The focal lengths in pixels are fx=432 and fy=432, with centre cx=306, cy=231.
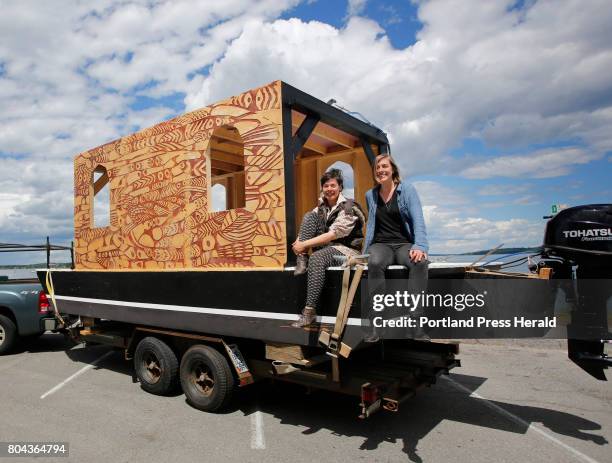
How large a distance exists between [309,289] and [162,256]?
2538 mm

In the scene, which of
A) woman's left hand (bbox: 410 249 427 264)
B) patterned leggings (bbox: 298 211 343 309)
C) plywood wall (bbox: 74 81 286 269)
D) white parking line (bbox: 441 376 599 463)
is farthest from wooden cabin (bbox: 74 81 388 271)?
white parking line (bbox: 441 376 599 463)

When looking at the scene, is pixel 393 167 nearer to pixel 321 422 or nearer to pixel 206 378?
pixel 321 422

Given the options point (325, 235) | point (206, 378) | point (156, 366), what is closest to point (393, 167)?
point (325, 235)

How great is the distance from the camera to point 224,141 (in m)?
6.61

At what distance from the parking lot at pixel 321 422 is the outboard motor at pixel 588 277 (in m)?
0.95

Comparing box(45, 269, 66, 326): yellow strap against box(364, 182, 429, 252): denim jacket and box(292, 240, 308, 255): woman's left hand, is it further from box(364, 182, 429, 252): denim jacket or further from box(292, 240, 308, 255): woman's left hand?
box(364, 182, 429, 252): denim jacket

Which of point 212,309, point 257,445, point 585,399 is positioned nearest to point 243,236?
point 212,309

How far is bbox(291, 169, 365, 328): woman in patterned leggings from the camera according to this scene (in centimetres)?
388

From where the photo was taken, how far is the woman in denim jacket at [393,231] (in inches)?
139

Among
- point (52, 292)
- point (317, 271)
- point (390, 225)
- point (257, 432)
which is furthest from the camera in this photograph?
point (52, 292)

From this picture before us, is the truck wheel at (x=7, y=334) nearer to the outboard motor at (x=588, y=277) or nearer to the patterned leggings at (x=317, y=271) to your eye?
the patterned leggings at (x=317, y=271)

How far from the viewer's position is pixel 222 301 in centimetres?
471

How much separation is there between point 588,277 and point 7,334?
9233 mm

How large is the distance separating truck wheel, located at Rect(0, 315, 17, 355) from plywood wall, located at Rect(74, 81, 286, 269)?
239cm
